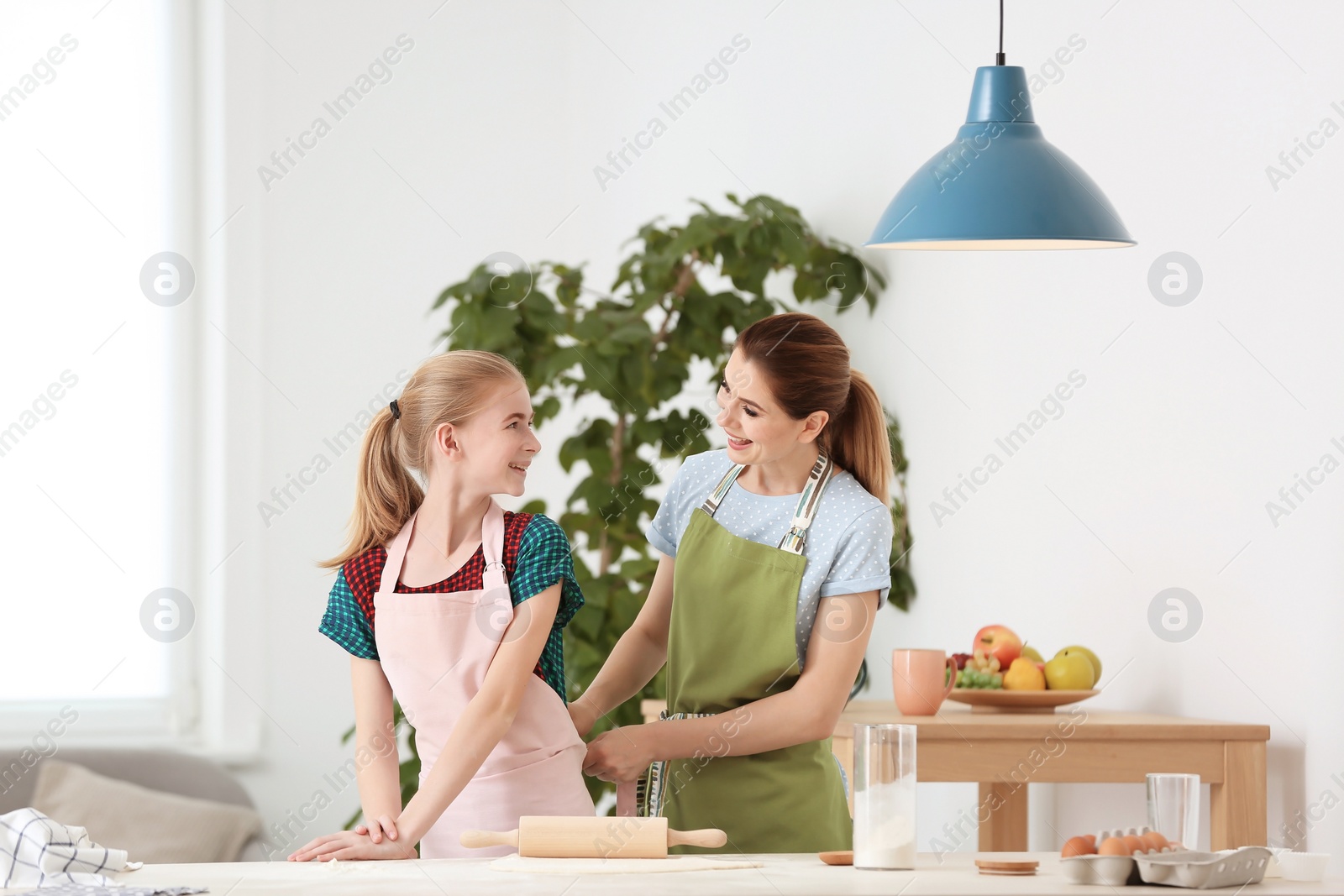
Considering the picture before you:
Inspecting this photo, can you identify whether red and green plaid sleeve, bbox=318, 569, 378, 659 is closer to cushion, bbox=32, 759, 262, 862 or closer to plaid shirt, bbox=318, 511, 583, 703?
plaid shirt, bbox=318, 511, 583, 703

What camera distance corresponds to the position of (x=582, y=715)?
1751 mm

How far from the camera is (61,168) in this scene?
148 inches

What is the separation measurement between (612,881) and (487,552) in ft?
1.71

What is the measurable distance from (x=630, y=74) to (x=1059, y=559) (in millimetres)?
2257

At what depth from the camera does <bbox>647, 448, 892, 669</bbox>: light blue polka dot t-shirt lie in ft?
5.56

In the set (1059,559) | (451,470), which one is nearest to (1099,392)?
(1059,559)

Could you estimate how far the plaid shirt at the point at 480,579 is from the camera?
1.58 meters

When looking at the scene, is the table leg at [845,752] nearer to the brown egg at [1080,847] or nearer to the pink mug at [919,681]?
the pink mug at [919,681]

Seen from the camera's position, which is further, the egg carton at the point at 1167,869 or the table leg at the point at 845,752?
the table leg at the point at 845,752

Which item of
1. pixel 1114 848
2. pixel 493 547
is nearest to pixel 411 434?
pixel 493 547

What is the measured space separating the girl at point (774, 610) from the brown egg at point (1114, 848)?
1.54ft

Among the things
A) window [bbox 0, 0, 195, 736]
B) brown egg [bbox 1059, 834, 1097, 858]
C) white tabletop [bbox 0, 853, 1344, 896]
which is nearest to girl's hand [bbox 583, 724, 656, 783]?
white tabletop [bbox 0, 853, 1344, 896]

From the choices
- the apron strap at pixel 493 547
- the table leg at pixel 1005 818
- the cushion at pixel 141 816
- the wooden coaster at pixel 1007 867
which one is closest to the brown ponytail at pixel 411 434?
the apron strap at pixel 493 547

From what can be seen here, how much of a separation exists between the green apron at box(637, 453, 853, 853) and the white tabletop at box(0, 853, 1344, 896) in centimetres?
42
